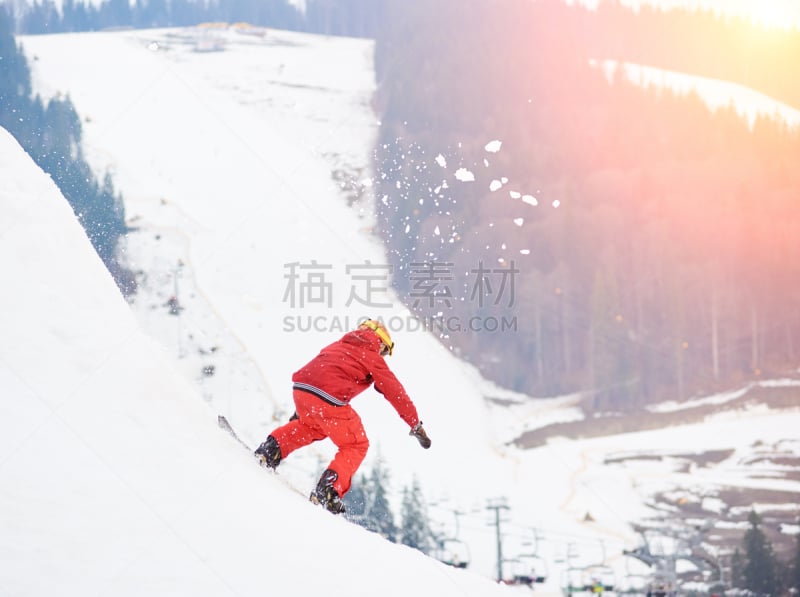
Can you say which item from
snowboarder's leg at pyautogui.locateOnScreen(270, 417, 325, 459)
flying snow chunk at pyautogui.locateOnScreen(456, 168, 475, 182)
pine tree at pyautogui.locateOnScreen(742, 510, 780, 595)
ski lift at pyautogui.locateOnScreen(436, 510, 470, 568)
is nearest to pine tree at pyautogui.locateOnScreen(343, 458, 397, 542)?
ski lift at pyautogui.locateOnScreen(436, 510, 470, 568)

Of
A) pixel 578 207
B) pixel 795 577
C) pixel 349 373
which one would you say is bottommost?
pixel 795 577

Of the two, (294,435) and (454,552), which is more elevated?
(294,435)

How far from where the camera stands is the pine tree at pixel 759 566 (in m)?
49.2

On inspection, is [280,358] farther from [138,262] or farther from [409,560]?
A: [409,560]

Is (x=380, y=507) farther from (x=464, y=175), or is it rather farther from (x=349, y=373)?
(x=464, y=175)

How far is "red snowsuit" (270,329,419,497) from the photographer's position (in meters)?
7.12

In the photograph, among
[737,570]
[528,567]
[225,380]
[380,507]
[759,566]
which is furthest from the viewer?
[225,380]

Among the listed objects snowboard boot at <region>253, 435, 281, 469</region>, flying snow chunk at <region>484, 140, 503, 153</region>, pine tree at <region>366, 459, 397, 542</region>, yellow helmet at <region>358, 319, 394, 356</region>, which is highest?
yellow helmet at <region>358, 319, 394, 356</region>

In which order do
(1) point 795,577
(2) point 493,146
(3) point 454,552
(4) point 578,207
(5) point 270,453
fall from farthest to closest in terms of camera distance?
(4) point 578,207 < (2) point 493,146 < (1) point 795,577 < (3) point 454,552 < (5) point 270,453

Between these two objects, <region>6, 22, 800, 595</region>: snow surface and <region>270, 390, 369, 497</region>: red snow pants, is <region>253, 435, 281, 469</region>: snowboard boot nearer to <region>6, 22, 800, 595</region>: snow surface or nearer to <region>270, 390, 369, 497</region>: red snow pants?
<region>270, 390, 369, 497</region>: red snow pants

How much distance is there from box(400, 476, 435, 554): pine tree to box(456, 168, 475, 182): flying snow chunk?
45545 mm

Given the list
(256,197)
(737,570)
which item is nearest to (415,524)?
(737,570)

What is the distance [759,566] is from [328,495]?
49.8 m

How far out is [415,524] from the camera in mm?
48719
